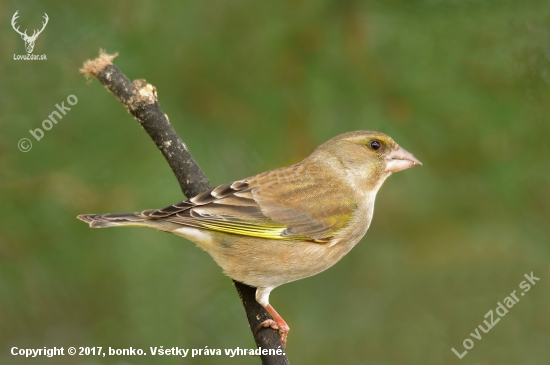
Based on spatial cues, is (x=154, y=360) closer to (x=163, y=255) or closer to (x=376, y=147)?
(x=163, y=255)

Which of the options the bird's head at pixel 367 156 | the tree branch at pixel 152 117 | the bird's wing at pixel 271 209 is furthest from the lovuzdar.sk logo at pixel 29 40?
the bird's head at pixel 367 156

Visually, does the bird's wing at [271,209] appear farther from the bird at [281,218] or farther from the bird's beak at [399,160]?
the bird's beak at [399,160]

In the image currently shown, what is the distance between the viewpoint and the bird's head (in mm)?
4828

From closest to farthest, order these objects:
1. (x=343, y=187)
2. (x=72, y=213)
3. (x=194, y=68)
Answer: (x=343, y=187)
(x=72, y=213)
(x=194, y=68)

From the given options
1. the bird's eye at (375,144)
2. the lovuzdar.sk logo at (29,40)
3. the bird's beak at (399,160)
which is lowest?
the bird's beak at (399,160)

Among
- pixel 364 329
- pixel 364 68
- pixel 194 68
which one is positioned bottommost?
pixel 364 329

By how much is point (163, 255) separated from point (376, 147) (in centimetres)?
169

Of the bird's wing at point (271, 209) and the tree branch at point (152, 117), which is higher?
the tree branch at point (152, 117)

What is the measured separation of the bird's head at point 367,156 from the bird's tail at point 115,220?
132 cm

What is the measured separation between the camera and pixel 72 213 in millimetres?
5152

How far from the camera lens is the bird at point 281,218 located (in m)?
4.29

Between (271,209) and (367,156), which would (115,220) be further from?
(367,156)

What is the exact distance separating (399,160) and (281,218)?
0.92m

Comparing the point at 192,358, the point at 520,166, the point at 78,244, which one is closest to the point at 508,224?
the point at 520,166
